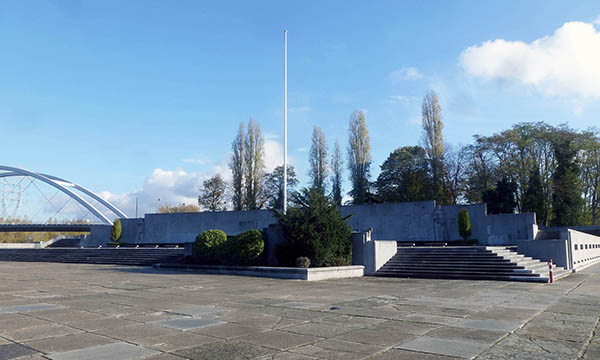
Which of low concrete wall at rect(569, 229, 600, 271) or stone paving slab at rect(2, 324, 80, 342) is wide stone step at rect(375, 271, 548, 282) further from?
stone paving slab at rect(2, 324, 80, 342)

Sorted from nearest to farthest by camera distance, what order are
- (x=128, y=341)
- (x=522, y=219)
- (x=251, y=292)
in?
(x=128, y=341) → (x=251, y=292) → (x=522, y=219)

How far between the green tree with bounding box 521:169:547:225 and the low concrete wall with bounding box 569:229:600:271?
416 inches

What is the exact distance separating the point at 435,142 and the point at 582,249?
2563 cm

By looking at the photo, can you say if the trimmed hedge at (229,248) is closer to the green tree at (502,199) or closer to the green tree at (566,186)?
the green tree at (502,199)

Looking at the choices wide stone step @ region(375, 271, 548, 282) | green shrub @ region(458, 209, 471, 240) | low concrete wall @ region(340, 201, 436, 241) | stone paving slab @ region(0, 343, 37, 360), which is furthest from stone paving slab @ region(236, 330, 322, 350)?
low concrete wall @ region(340, 201, 436, 241)

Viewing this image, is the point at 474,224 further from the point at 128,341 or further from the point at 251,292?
the point at 128,341

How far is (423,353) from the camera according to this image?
5.73m

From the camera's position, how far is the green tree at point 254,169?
6078 centimetres

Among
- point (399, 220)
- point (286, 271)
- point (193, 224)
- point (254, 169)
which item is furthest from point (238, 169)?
point (286, 271)

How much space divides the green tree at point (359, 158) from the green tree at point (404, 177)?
6.75 ft

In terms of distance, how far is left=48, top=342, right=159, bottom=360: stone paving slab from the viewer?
5.42m

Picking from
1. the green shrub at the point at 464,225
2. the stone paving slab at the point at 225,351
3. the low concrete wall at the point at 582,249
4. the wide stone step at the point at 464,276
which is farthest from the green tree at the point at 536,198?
the stone paving slab at the point at 225,351

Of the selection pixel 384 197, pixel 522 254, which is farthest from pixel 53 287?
pixel 384 197

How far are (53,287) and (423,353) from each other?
1305 centimetres
